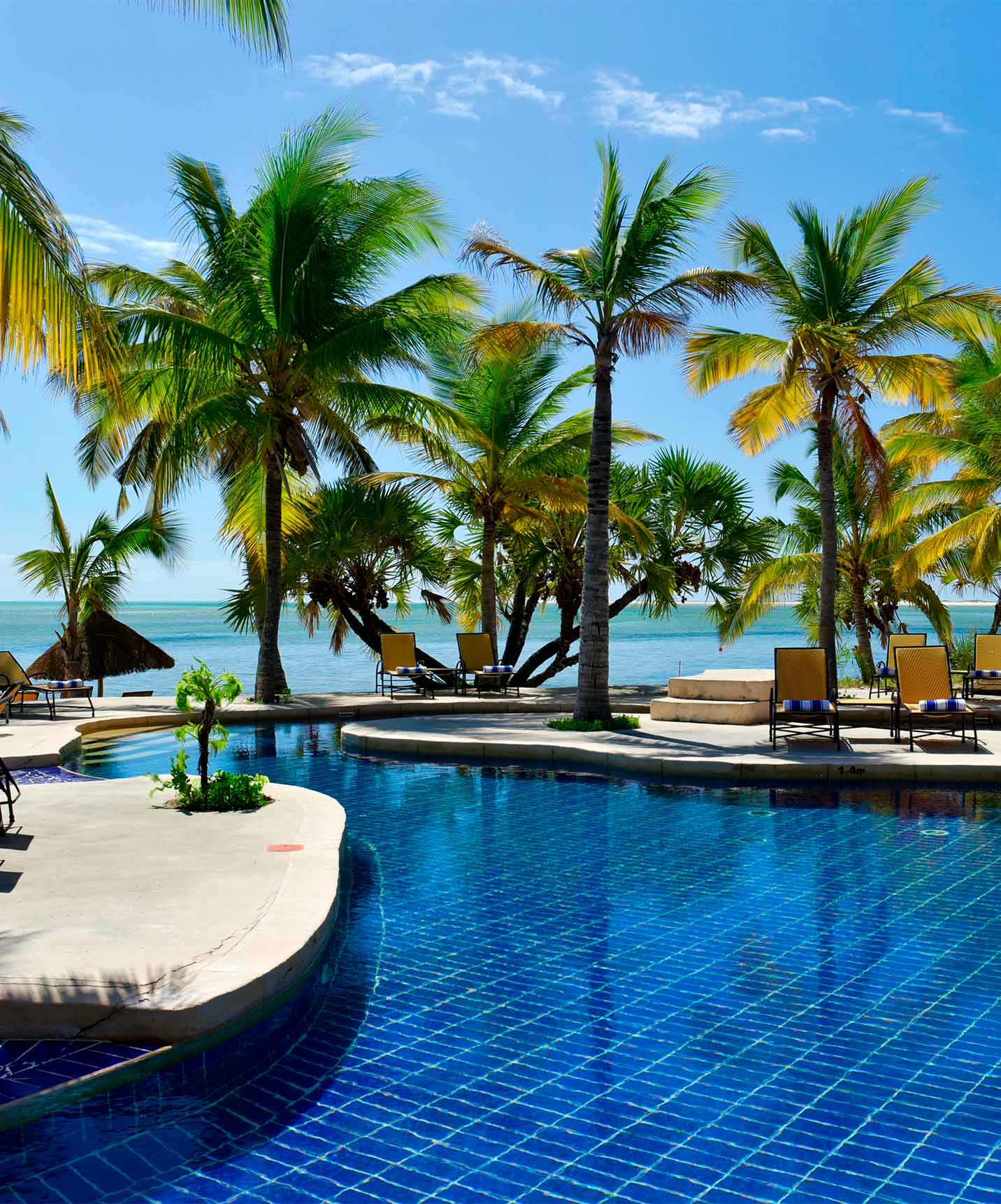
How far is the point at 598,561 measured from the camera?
13727 millimetres

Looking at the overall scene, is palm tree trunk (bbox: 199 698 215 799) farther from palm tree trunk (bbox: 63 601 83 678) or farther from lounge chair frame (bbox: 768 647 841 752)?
palm tree trunk (bbox: 63 601 83 678)

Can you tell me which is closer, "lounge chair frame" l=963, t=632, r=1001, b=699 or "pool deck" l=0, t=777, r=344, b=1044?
"pool deck" l=0, t=777, r=344, b=1044

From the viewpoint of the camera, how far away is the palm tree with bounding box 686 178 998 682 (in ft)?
49.2

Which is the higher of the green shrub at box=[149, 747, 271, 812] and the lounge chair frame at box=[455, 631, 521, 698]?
the lounge chair frame at box=[455, 631, 521, 698]

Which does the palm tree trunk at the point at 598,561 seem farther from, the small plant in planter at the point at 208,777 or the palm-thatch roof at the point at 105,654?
the palm-thatch roof at the point at 105,654

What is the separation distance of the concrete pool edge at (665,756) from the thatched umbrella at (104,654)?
1109 cm

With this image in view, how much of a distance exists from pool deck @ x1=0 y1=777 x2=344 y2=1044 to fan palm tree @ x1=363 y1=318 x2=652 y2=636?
12.0 meters

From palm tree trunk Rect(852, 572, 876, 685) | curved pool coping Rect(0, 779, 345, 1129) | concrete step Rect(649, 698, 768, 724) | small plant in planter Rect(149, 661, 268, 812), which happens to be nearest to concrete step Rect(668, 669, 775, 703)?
concrete step Rect(649, 698, 768, 724)

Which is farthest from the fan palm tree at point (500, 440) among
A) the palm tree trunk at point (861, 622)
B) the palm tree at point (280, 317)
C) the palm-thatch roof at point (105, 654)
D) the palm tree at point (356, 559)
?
the palm-thatch roof at point (105, 654)

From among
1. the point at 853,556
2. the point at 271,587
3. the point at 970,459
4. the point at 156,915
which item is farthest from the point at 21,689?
the point at 970,459

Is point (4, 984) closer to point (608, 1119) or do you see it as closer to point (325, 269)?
point (608, 1119)

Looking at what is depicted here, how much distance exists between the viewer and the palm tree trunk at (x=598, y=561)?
13.6 m

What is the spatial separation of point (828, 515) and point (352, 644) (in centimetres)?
6131

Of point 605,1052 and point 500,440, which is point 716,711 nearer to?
point 500,440
